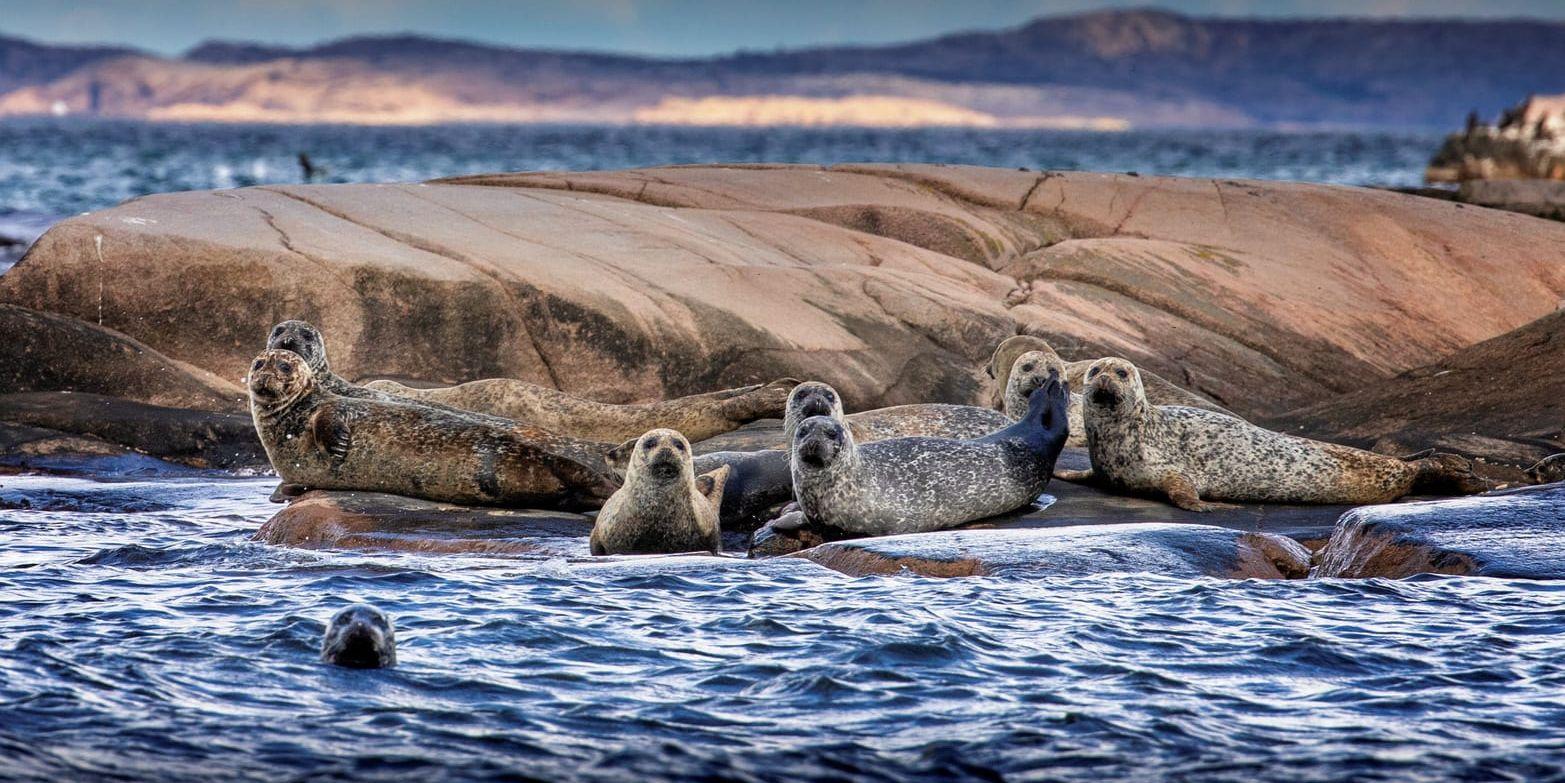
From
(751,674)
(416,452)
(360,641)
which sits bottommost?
(751,674)

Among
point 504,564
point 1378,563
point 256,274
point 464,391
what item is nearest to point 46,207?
point 256,274

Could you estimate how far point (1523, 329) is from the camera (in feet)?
44.5

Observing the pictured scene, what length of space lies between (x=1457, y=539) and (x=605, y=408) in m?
5.99

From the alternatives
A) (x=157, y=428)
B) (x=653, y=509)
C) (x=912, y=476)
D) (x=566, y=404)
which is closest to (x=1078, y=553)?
(x=912, y=476)

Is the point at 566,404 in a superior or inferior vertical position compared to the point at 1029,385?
inferior

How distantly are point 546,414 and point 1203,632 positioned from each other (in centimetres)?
604

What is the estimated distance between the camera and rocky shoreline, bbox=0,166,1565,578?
10039 millimetres

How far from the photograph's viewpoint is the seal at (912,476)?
31.8 feet

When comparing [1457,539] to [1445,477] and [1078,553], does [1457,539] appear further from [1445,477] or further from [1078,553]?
[1445,477]

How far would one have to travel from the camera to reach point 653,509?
9422 millimetres

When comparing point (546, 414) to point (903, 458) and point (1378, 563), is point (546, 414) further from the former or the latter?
point (1378, 563)

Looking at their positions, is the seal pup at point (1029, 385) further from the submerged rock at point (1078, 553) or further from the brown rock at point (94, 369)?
the brown rock at point (94, 369)

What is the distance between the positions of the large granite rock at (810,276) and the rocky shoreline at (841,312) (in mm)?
32

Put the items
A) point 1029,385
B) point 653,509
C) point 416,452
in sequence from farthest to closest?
point 1029,385 < point 416,452 < point 653,509
